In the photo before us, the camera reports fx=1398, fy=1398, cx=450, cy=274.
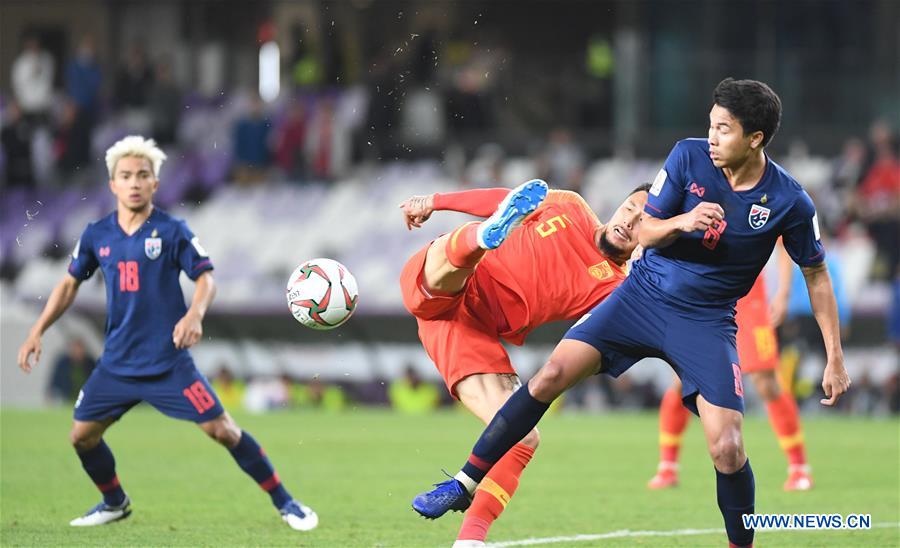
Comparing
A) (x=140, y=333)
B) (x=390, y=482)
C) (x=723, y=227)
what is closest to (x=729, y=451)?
(x=723, y=227)

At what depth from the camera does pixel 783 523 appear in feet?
26.6

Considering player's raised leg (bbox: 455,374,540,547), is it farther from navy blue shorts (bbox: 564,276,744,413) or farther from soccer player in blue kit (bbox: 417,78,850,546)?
navy blue shorts (bbox: 564,276,744,413)

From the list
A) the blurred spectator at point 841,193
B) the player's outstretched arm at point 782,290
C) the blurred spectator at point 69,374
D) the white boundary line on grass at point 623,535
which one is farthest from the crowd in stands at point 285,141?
the white boundary line on grass at point 623,535

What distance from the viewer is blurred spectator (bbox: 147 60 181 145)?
76.2ft

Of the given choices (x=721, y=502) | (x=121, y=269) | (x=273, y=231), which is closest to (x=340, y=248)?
(x=273, y=231)

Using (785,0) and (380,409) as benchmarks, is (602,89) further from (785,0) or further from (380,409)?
(380,409)

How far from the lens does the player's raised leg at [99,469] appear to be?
7.89 meters

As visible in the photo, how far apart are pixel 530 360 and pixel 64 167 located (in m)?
9.38

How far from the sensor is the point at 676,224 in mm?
5938

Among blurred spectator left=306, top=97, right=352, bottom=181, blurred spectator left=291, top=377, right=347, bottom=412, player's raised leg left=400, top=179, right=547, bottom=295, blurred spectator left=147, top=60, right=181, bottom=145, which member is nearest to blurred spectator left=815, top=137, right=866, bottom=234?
blurred spectator left=291, top=377, right=347, bottom=412

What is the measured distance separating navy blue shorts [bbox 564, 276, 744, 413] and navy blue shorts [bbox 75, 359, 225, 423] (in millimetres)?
2424

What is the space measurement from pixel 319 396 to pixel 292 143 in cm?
496

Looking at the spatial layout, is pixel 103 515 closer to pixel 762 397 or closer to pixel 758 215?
pixel 758 215

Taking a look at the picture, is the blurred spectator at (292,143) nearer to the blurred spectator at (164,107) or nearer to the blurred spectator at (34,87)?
the blurred spectator at (164,107)
